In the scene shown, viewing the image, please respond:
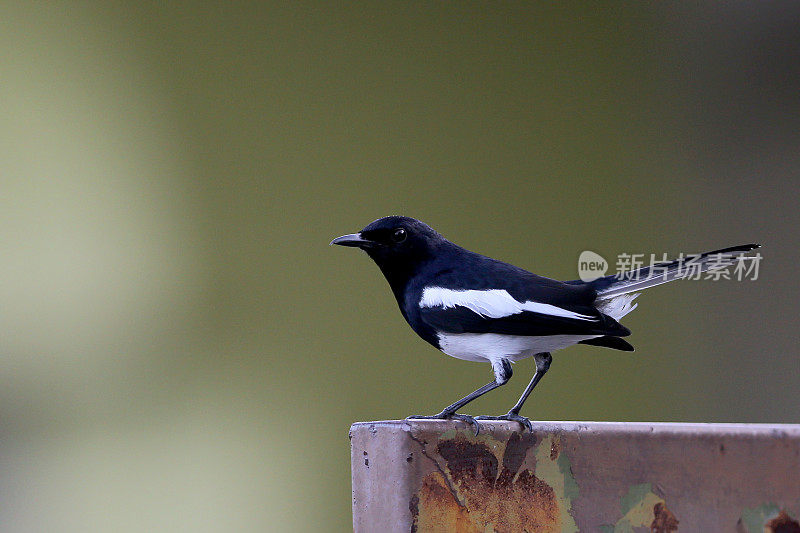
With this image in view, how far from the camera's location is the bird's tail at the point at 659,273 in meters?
1.01

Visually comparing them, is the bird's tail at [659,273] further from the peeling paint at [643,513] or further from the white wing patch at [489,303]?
the peeling paint at [643,513]

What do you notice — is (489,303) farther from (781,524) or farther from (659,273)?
(781,524)

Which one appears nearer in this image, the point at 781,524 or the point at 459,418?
the point at 781,524

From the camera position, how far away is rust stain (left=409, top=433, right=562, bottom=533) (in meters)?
0.84

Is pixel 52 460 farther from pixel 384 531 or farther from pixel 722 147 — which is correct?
pixel 722 147

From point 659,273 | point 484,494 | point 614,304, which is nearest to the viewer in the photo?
point 484,494

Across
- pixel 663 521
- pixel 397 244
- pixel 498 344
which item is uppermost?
pixel 397 244

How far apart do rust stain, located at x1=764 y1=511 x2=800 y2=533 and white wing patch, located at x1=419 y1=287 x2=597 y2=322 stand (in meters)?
0.37

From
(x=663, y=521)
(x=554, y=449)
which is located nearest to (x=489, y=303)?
(x=554, y=449)

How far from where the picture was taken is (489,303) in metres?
1.12

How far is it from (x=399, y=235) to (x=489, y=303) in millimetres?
173

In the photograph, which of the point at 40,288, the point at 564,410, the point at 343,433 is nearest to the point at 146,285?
the point at 40,288

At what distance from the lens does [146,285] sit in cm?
244

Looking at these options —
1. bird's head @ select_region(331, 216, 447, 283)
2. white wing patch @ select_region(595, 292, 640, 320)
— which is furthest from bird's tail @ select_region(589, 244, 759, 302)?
bird's head @ select_region(331, 216, 447, 283)
